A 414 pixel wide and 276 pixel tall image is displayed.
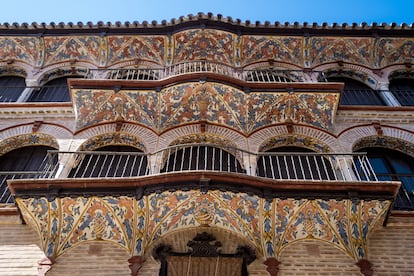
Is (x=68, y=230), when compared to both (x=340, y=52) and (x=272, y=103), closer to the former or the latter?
(x=272, y=103)

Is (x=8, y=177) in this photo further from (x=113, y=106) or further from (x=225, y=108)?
(x=225, y=108)

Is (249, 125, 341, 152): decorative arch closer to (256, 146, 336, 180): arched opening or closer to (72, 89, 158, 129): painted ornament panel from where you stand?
(256, 146, 336, 180): arched opening

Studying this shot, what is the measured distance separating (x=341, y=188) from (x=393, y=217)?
1231 millimetres

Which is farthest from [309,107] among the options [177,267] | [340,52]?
[177,267]

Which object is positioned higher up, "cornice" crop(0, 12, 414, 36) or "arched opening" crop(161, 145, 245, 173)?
"cornice" crop(0, 12, 414, 36)

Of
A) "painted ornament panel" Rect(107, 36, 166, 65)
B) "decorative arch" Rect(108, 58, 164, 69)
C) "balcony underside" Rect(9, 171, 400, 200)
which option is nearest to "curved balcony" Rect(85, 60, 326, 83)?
"decorative arch" Rect(108, 58, 164, 69)

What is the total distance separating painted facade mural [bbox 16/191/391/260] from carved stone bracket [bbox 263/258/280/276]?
0.44 ft

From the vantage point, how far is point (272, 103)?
913 cm

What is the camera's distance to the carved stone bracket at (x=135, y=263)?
607 centimetres

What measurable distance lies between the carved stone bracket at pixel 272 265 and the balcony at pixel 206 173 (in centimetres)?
95

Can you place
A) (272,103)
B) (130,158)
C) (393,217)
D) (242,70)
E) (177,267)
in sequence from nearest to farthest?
1. (177,267)
2. (393,217)
3. (130,158)
4. (272,103)
5. (242,70)

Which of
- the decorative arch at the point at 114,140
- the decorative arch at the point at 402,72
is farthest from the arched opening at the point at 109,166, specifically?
the decorative arch at the point at 402,72

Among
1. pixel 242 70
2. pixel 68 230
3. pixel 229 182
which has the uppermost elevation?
pixel 242 70

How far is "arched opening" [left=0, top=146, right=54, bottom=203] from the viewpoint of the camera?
819 centimetres
